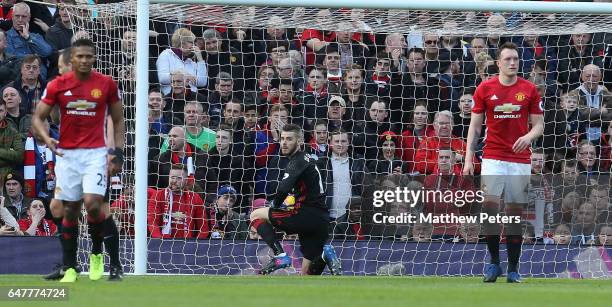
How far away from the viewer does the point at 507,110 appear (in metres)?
12.0

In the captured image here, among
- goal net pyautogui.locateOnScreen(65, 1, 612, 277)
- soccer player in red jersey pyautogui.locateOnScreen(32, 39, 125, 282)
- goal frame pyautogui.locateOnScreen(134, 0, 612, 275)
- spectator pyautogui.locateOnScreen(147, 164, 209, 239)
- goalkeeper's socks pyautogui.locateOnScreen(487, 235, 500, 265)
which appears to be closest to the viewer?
soccer player in red jersey pyautogui.locateOnScreen(32, 39, 125, 282)

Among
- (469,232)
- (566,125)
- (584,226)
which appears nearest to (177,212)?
(469,232)

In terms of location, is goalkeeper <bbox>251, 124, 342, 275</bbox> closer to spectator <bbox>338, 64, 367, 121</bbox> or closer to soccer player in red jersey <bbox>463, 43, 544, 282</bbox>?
spectator <bbox>338, 64, 367, 121</bbox>

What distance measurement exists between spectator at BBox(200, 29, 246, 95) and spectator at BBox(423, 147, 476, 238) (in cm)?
266

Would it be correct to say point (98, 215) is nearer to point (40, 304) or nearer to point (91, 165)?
point (91, 165)

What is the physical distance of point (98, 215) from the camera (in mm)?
11047

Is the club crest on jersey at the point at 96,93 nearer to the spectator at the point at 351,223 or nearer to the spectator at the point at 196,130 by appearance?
the spectator at the point at 196,130

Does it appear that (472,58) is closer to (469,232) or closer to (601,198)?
(601,198)

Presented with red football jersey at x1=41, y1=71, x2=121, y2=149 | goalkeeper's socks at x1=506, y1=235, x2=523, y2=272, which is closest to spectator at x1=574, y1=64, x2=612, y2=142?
goalkeeper's socks at x1=506, y1=235, x2=523, y2=272

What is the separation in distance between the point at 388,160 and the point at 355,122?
25.4 inches

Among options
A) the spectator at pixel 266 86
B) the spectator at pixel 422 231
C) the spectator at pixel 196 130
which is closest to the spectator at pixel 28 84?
the spectator at pixel 196 130

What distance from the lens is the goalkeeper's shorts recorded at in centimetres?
1409

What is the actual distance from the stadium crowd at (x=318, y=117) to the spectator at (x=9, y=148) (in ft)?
0.05

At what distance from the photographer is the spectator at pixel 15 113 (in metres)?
15.4
